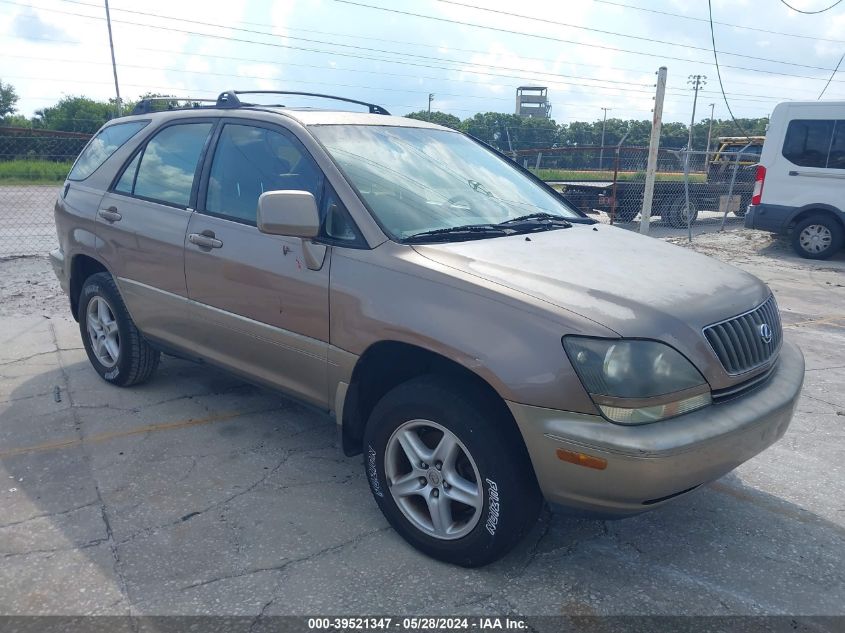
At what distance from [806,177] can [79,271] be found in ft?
35.5

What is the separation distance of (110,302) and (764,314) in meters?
3.85

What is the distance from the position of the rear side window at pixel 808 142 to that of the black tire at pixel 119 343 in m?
10.5

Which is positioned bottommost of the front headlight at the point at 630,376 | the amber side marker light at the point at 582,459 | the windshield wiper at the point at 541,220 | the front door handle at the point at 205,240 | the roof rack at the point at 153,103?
the amber side marker light at the point at 582,459

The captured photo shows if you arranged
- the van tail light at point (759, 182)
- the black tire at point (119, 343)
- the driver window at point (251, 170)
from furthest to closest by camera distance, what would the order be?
the van tail light at point (759, 182) → the black tire at point (119, 343) → the driver window at point (251, 170)

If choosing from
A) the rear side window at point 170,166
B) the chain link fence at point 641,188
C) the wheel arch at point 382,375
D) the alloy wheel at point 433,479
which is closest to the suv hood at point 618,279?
the wheel arch at point 382,375

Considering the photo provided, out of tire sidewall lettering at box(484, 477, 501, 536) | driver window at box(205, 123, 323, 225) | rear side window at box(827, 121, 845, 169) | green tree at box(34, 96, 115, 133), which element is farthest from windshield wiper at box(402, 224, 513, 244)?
green tree at box(34, 96, 115, 133)

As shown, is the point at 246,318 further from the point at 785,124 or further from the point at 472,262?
the point at 785,124

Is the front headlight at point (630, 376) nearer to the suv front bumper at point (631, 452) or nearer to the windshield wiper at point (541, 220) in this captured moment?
the suv front bumper at point (631, 452)

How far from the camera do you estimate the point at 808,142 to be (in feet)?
36.9

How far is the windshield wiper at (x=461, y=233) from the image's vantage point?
314 cm

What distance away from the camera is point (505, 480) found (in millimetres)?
2627

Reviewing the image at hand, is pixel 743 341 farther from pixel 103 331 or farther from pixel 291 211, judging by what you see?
pixel 103 331

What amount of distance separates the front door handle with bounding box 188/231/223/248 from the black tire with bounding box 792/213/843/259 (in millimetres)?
10650

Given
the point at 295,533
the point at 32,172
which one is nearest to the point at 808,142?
the point at 295,533
